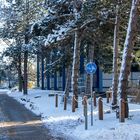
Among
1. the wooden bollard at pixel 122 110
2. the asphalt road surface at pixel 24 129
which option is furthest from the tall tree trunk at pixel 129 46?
the asphalt road surface at pixel 24 129

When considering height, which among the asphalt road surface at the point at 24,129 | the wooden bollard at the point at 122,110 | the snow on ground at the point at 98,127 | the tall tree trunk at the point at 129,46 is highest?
the tall tree trunk at the point at 129,46

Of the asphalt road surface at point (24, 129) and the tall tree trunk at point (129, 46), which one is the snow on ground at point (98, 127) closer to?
the asphalt road surface at point (24, 129)

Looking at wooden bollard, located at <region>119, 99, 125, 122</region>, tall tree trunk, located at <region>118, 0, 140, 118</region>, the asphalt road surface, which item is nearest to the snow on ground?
wooden bollard, located at <region>119, 99, 125, 122</region>

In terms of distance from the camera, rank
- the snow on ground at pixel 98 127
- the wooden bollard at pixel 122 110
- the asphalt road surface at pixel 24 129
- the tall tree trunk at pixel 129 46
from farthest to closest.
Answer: the tall tree trunk at pixel 129 46 → the wooden bollard at pixel 122 110 → the asphalt road surface at pixel 24 129 → the snow on ground at pixel 98 127

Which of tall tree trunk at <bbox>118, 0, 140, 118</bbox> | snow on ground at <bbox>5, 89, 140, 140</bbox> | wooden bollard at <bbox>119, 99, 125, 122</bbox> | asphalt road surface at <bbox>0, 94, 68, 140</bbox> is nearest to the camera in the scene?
snow on ground at <bbox>5, 89, 140, 140</bbox>

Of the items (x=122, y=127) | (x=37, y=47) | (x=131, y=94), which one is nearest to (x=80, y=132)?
(x=122, y=127)

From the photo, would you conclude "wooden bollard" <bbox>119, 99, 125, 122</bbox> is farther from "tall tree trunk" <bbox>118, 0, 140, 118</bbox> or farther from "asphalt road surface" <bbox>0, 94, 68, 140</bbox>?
"asphalt road surface" <bbox>0, 94, 68, 140</bbox>

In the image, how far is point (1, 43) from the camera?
63719 mm

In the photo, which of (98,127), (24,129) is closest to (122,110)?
(98,127)

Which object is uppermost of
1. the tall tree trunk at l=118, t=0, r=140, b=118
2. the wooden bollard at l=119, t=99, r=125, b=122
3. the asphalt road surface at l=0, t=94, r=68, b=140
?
the tall tree trunk at l=118, t=0, r=140, b=118

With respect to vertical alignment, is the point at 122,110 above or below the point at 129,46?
below

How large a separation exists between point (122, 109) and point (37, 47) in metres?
15.9

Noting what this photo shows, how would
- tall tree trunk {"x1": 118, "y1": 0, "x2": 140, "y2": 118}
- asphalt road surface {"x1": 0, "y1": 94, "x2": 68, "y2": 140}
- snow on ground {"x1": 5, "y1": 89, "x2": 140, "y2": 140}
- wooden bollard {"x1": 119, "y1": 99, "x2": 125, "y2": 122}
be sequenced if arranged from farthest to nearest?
tall tree trunk {"x1": 118, "y1": 0, "x2": 140, "y2": 118}, wooden bollard {"x1": 119, "y1": 99, "x2": 125, "y2": 122}, asphalt road surface {"x1": 0, "y1": 94, "x2": 68, "y2": 140}, snow on ground {"x1": 5, "y1": 89, "x2": 140, "y2": 140}

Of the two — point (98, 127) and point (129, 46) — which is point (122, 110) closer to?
point (98, 127)
